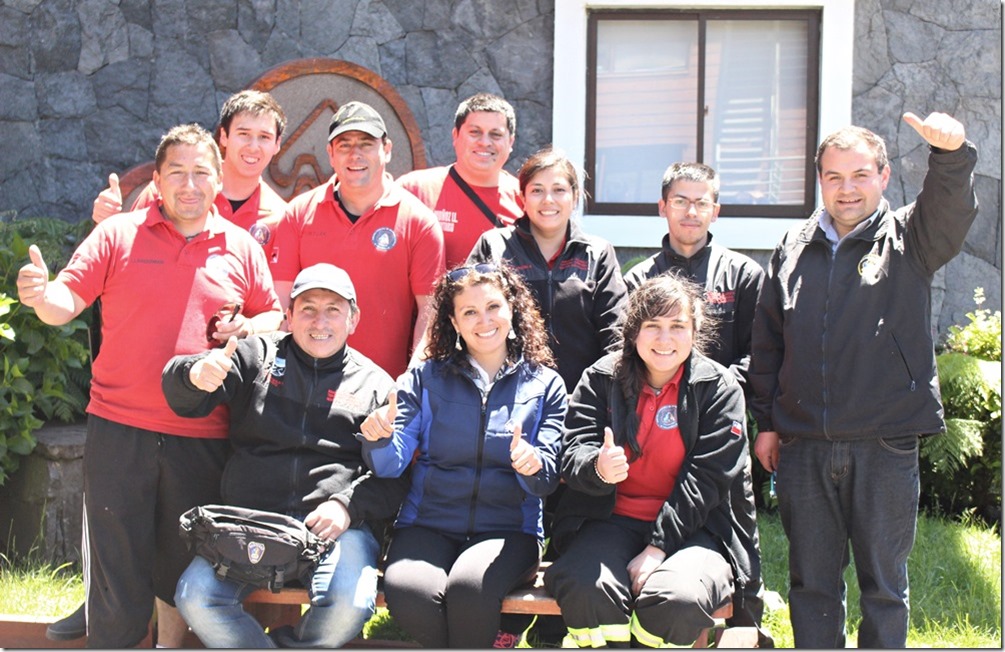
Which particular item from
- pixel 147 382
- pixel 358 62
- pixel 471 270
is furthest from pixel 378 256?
pixel 358 62

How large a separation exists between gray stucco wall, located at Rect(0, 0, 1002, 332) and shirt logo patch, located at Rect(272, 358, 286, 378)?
335 centimetres

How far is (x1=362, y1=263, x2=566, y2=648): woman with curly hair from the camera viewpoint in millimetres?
3383

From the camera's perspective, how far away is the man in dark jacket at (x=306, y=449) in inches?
135

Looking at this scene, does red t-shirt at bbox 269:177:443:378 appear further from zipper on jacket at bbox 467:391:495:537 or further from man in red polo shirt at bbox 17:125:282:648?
zipper on jacket at bbox 467:391:495:537

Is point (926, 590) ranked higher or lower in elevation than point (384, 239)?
Answer: lower

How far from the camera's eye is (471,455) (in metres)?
3.60

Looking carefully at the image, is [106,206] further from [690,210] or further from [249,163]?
[690,210]

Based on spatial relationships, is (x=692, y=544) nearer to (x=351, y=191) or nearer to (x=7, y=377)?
(x=351, y=191)

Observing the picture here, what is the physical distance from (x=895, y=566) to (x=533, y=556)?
1.21 meters

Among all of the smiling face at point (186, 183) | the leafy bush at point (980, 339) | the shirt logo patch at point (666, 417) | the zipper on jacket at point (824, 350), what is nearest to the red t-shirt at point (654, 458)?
the shirt logo patch at point (666, 417)

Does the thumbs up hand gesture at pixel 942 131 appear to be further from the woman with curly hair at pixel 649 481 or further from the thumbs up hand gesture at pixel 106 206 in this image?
the thumbs up hand gesture at pixel 106 206

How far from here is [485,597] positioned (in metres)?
3.36

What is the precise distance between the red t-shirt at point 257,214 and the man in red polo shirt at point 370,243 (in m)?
0.11

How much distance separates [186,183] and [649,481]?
1.93 m
